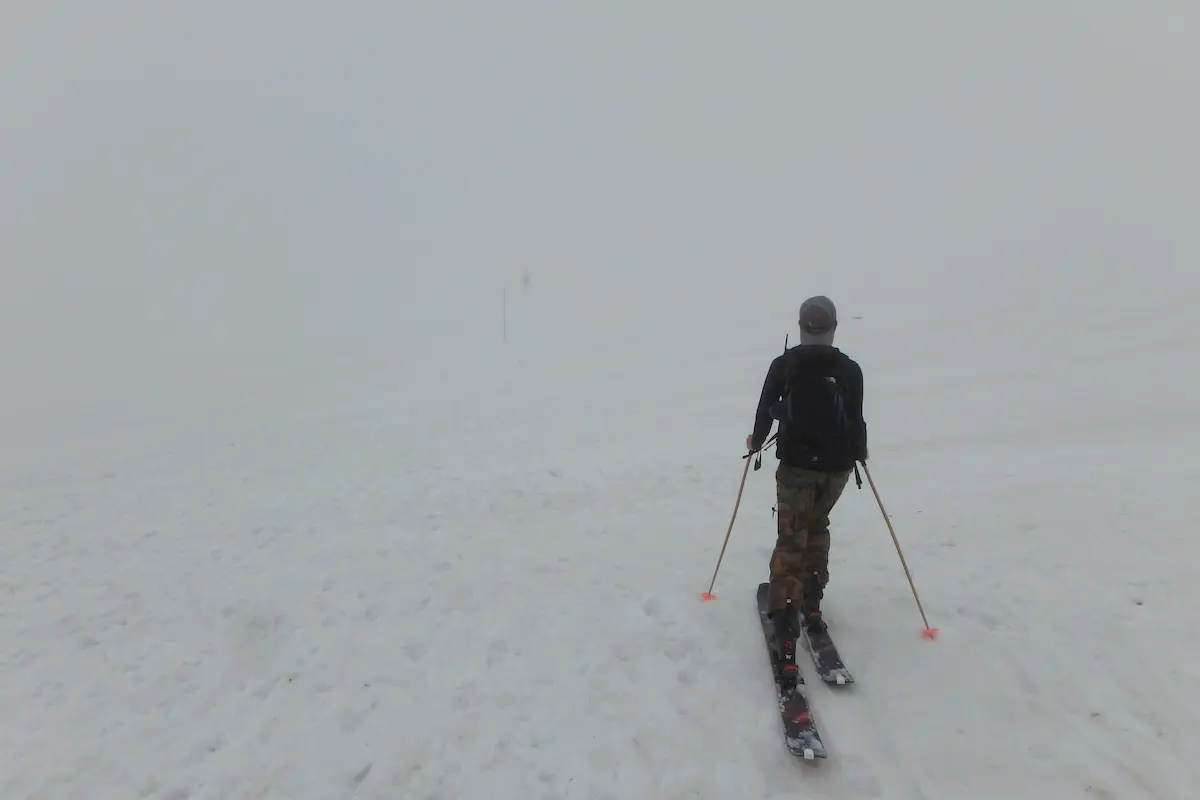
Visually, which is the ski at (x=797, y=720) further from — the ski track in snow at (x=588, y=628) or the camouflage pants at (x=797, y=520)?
the camouflage pants at (x=797, y=520)

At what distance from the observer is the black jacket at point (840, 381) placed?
4.97m

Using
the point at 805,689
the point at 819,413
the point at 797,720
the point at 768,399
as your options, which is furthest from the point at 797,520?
the point at 797,720

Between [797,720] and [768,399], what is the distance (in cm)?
250

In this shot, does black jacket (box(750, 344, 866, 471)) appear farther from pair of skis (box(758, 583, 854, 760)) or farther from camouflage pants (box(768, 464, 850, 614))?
pair of skis (box(758, 583, 854, 760))

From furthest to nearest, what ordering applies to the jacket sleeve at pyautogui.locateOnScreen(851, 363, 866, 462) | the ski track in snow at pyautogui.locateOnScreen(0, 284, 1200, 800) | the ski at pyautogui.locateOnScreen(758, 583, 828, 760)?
the jacket sleeve at pyautogui.locateOnScreen(851, 363, 866, 462) < the ski track in snow at pyautogui.locateOnScreen(0, 284, 1200, 800) < the ski at pyautogui.locateOnScreen(758, 583, 828, 760)

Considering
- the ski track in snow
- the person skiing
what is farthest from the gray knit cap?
the ski track in snow

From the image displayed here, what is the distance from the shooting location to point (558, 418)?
51.5 feet

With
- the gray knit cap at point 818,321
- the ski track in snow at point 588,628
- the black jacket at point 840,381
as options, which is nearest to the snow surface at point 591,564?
the ski track in snow at point 588,628

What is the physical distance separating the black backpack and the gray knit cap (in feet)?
0.54

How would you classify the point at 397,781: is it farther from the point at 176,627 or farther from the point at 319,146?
the point at 319,146

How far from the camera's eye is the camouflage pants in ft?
16.7

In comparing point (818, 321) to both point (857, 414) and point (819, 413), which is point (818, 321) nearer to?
point (819, 413)

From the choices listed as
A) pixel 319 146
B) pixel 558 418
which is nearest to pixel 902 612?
pixel 558 418

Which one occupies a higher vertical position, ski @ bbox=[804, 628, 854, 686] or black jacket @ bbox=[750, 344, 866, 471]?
black jacket @ bbox=[750, 344, 866, 471]
